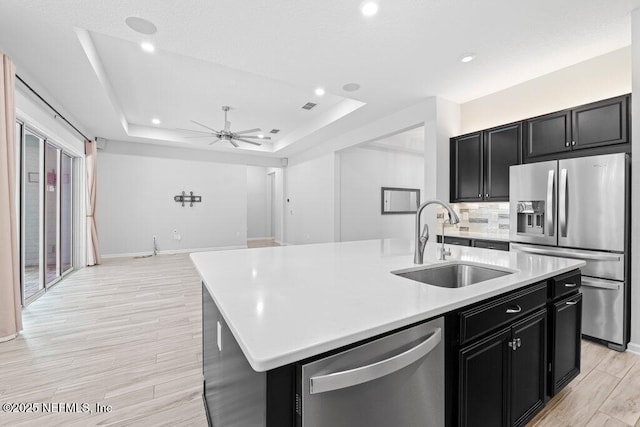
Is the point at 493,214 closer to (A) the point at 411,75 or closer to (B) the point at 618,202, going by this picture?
(B) the point at 618,202

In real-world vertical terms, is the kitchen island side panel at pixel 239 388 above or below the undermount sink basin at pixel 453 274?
below

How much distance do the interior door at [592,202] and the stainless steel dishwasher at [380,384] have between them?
2.49 metres

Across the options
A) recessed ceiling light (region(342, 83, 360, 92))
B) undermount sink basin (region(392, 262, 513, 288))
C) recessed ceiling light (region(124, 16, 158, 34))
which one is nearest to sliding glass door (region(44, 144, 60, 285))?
recessed ceiling light (region(124, 16, 158, 34))

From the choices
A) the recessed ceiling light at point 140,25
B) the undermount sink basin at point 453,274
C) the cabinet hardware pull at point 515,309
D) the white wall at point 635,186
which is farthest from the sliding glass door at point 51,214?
the white wall at point 635,186

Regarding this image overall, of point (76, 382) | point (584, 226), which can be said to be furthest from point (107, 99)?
point (584, 226)

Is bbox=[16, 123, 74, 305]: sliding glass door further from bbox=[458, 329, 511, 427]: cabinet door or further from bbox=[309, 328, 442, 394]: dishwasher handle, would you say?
bbox=[458, 329, 511, 427]: cabinet door

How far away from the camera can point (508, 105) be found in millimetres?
3926

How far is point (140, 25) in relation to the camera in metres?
2.49

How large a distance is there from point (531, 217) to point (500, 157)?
2.87 ft

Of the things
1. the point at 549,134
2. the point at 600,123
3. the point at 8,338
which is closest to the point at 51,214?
the point at 8,338

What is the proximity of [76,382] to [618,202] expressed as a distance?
14.3 ft

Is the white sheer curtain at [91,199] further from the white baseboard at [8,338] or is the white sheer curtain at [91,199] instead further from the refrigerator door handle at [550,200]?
the refrigerator door handle at [550,200]

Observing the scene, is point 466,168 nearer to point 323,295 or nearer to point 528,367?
point 528,367

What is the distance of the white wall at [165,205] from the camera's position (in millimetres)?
6852
